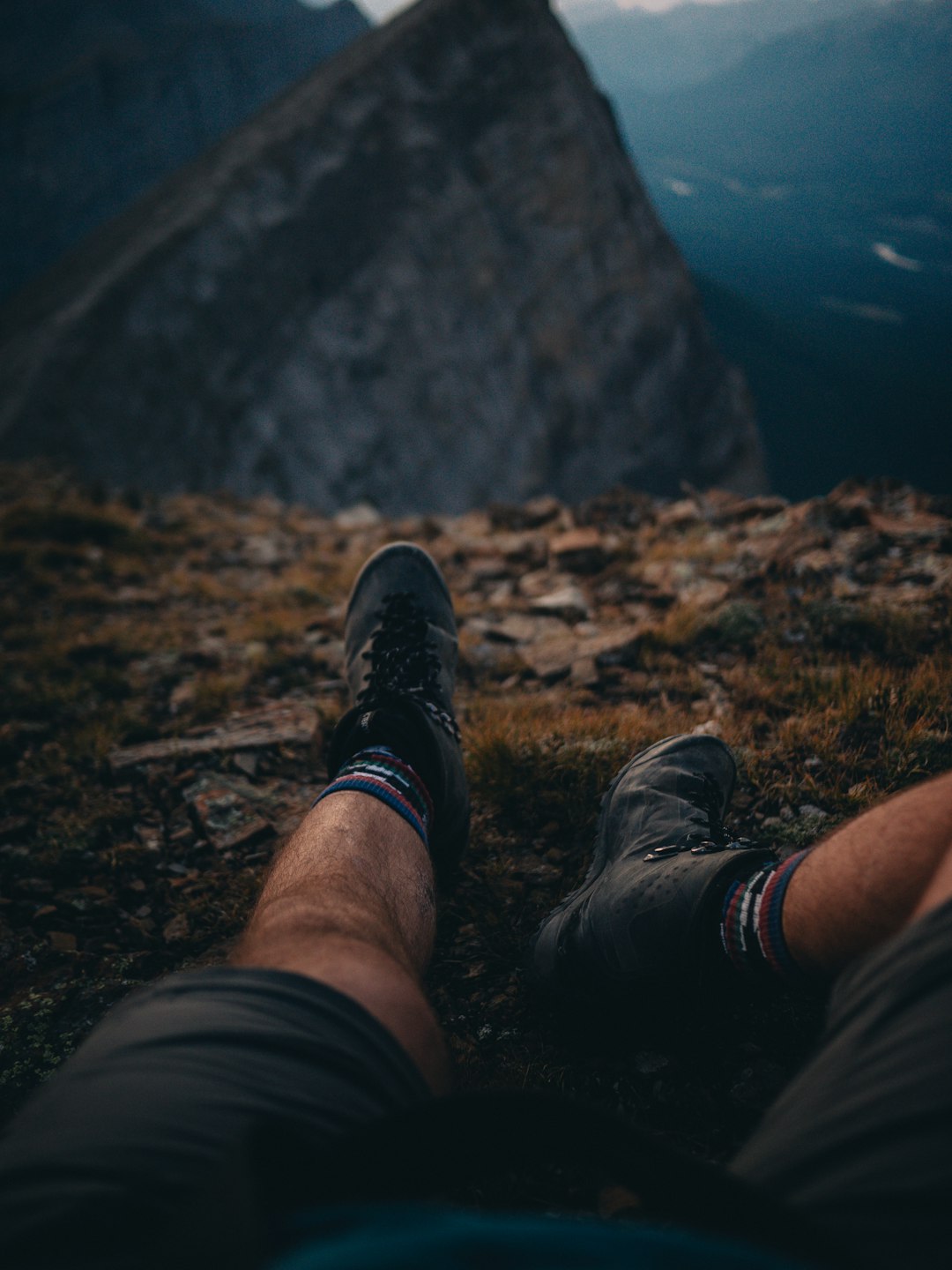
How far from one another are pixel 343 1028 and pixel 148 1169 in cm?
28

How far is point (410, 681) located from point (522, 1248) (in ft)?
5.99

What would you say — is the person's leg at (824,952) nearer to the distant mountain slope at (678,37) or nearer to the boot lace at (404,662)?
the boot lace at (404,662)

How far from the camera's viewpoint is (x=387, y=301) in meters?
20.3

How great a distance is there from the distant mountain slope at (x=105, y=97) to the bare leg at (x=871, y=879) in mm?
61715

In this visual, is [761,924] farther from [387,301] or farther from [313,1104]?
[387,301]

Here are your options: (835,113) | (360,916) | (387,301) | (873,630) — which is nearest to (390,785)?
(360,916)

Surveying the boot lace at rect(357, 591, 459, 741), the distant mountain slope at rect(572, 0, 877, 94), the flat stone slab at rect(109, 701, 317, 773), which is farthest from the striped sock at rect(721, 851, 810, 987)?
the distant mountain slope at rect(572, 0, 877, 94)

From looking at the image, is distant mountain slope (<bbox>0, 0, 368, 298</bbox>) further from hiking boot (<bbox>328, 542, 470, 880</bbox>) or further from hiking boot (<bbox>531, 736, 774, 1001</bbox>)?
hiking boot (<bbox>531, 736, 774, 1001</bbox>)

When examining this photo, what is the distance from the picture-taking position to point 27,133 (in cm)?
4394

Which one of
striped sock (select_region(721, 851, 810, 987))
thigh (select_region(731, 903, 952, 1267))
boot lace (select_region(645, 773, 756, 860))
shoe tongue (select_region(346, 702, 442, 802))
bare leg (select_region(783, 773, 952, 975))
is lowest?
boot lace (select_region(645, 773, 756, 860))

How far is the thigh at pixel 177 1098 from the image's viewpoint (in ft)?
2.21

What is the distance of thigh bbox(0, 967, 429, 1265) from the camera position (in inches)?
26.6

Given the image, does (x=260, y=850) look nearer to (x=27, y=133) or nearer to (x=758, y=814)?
(x=758, y=814)

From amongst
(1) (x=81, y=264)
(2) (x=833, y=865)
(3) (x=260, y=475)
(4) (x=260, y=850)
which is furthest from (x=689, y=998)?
(1) (x=81, y=264)
